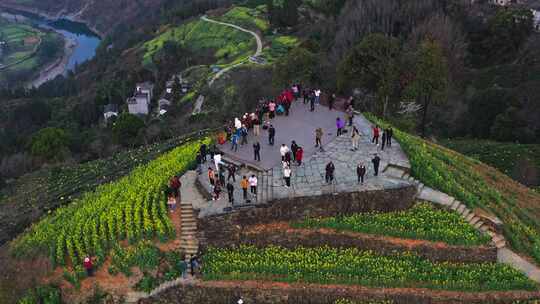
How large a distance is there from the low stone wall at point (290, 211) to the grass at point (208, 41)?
2378 inches

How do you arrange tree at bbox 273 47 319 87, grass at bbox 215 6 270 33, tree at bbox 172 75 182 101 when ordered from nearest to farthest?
tree at bbox 273 47 319 87 < tree at bbox 172 75 182 101 < grass at bbox 215 6 270 33

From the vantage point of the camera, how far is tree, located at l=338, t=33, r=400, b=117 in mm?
30297

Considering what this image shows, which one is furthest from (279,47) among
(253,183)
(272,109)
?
(253,183)

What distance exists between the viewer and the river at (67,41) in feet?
410

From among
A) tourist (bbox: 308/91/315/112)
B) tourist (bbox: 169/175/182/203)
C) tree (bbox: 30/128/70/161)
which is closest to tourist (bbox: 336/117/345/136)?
tourist (bbox: 308/91/315/112)

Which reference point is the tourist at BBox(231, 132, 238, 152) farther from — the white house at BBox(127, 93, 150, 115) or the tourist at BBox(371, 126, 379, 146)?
the white house at BBox(127, 93, 150, 115)

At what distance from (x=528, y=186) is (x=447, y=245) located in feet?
41.0

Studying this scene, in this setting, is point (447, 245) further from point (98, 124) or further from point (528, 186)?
point (98, 124)

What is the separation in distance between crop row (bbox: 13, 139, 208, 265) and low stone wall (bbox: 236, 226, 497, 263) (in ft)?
11.9

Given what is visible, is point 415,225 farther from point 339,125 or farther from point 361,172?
point 339,125

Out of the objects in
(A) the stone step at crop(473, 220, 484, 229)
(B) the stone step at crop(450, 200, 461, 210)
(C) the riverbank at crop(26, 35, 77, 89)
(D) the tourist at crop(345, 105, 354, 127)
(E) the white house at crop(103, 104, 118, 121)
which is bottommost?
(C) the riverbank at crop(26, 35, 77, 89)

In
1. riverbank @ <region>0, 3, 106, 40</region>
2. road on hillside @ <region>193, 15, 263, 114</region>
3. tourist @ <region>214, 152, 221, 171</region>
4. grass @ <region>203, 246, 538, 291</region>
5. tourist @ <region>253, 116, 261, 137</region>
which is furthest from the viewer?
riverbank @ <region>0, 3, 106, 40</region>

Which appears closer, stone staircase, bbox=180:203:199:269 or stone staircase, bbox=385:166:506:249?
stone staircase, bbox=385:166:506:249

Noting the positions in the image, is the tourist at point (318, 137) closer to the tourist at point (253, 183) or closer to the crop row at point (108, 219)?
the tourist at point (253, 183)
